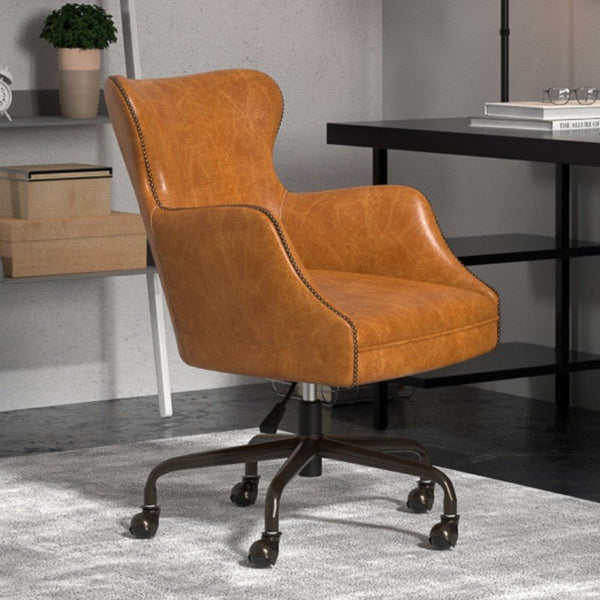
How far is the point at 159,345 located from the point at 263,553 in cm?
165

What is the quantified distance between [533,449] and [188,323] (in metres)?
1.17

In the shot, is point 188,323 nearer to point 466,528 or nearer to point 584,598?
point 466,528

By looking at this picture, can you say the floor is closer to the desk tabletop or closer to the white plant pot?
the desk tabletop

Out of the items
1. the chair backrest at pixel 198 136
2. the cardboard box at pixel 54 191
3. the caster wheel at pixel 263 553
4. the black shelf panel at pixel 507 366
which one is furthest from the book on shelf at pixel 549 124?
the caster wheel at pixel 263 553

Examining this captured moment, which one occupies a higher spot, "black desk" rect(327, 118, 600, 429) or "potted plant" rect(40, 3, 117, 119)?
"potted plant" rect(40, 3, 117, 119)

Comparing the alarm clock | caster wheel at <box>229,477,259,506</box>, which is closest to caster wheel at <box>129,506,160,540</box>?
caster wheel at <box>229,477,259,506</box>

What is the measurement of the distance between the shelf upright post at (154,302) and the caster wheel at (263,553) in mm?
1563

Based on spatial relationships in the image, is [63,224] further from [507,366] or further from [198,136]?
[507,366]

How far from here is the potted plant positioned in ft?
13.6

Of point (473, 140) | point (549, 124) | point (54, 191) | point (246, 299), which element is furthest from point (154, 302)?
point (246, 299)

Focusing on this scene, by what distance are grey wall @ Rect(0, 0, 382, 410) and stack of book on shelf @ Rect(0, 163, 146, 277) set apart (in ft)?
1.14

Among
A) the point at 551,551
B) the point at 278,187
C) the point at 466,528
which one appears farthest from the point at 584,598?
the point at 278,187

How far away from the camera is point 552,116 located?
3.46 meters

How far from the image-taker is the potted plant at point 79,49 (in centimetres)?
414
